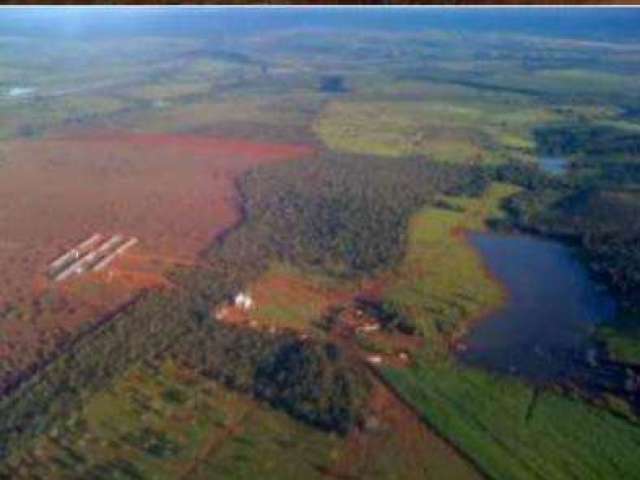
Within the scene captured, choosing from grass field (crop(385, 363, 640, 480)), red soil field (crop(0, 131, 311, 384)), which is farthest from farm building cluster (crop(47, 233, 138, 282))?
grass field (crop(385, 363, 640, 480))

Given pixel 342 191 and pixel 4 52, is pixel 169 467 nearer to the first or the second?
pixel 342 191

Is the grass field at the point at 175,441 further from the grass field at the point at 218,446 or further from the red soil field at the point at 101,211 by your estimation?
the red soil field at the point at 101,211

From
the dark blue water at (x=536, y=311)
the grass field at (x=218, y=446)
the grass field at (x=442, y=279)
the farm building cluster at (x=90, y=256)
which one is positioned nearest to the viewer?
the grass field at (x=218, y=446)

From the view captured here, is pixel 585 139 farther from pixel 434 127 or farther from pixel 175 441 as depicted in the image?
pixel 175 441

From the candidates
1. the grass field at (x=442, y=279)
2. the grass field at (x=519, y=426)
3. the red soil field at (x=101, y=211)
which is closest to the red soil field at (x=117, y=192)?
the red soil field at (x=101, y=211)

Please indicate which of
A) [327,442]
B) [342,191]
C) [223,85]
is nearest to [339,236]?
[342,191]

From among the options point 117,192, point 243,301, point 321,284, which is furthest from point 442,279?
point 117,192

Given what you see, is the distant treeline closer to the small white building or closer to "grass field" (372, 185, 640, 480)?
"grass field" (372, 185, 640, 480)
